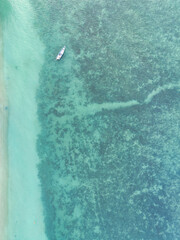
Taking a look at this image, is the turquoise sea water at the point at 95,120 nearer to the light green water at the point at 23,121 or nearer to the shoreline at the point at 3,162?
the light green water at the point at 23,121

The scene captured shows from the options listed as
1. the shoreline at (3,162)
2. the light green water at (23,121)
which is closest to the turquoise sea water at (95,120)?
the light green water at (23,121)

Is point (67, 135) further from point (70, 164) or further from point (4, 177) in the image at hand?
point (4, 177)

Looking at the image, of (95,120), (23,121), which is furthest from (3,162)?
(95,120)

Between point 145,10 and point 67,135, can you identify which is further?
point 145,10

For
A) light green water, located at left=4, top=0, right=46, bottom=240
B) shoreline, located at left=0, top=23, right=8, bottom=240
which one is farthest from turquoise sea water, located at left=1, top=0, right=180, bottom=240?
shoreline, located at left=0, top=23, right=8, bottom=240

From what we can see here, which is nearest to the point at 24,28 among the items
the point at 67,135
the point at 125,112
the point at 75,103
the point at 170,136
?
the point at 75,103

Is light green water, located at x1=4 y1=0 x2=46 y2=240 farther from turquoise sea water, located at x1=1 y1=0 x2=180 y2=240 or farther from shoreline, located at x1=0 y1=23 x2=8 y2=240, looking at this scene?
shoreline, located at x1=0 y1=23 x2=8 y2=240
